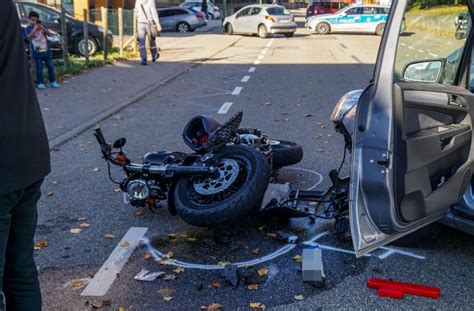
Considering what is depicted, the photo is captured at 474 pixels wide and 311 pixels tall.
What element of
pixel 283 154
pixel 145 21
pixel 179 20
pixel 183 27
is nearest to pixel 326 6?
pixel 183 27

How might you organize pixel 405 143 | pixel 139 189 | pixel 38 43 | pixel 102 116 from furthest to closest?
pixel 38 43 < pixel 102 116 < pixel 139 189 < pixel 405 143

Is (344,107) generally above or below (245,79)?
above

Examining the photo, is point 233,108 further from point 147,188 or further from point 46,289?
point 46,289

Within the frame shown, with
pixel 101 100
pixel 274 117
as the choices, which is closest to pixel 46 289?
pixel 274 117

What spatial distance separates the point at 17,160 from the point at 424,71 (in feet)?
8.13

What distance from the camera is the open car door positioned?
2992 millimetres

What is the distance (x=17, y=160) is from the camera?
7.72 ft

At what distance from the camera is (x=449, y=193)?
3.41 metres

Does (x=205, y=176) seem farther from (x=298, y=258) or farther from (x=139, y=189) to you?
(x=298, y=258)

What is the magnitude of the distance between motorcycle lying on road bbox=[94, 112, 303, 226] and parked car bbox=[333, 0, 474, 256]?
109cm

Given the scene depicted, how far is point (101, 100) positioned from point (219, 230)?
23.5 feet

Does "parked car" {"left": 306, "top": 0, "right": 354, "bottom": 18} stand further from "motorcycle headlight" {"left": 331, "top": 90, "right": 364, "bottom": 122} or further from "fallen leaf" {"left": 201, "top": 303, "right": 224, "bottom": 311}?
"fallen leaf" {"left": 201, "top": 303, "right": 224, "bottom": 311}

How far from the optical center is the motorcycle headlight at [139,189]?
451cm

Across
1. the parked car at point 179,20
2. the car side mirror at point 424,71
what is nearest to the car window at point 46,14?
the car side mirror at point 424,71
